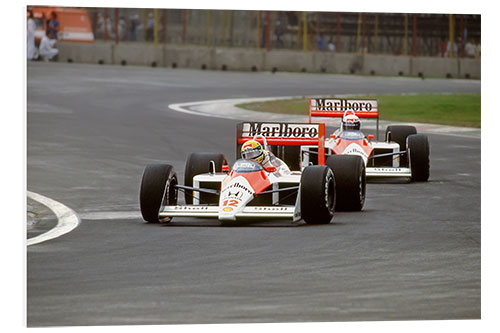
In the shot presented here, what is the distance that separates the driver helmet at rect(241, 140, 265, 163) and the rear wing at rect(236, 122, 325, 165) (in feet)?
3.20

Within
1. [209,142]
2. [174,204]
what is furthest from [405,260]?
[209,142]

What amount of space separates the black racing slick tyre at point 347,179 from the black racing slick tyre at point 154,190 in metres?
1.95

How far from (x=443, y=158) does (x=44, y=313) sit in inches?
452

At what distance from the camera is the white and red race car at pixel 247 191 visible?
12.4 meters

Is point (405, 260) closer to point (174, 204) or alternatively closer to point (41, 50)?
point (174, 204)

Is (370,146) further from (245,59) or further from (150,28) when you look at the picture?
(150,28)

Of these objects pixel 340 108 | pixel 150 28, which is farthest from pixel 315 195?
pixel 150 28

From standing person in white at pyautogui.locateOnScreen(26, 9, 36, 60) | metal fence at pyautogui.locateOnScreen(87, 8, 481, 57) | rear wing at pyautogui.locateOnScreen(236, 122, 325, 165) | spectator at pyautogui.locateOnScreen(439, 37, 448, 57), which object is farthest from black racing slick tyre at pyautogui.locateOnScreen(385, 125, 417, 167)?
standing person in white at pyautogui.locateOnScreen(26, 9, 36, 60)

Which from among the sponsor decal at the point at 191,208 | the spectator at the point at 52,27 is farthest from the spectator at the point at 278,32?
the sponsor decal at the point at 191,208

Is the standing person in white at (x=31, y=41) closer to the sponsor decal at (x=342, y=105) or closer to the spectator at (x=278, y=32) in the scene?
the spectator at (x=278, y=32)

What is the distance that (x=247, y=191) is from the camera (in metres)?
12.7

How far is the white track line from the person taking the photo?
12.1 m

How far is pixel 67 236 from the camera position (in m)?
12.3

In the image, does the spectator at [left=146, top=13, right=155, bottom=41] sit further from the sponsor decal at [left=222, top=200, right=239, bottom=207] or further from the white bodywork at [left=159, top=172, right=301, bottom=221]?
the sponsor decal at [left=222, top=200, right=239, bottom=207]
